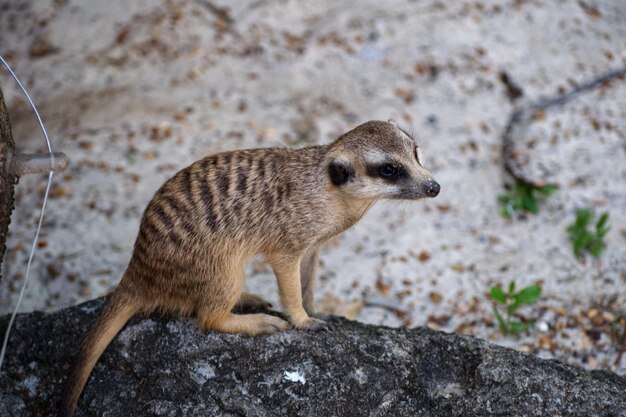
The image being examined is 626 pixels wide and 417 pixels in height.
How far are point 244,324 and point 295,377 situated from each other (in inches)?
11.5

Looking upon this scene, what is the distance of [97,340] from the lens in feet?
8.44

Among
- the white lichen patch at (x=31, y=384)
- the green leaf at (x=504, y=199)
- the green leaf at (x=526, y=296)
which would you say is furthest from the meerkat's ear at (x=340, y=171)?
the green leaf at (x=504, y=199)

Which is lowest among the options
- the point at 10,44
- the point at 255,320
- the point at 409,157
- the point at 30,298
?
the point at 30,298

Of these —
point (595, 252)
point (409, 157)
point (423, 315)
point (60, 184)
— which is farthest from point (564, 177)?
point (60, 184)

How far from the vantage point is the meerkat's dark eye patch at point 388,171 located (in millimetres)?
2627

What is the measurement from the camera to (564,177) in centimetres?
477

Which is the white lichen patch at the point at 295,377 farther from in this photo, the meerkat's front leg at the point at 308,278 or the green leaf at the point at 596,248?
the green leaf at the point at 596,248

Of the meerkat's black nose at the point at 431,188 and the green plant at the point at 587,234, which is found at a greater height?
the meerkat's black nose at the point at 431,188

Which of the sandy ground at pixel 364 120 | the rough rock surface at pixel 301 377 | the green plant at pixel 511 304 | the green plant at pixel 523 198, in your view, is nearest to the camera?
the rough rock surface at pixel 301 377

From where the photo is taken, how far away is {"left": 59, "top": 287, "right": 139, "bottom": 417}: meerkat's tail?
2.49 m

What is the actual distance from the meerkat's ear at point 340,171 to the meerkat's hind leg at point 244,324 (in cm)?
56

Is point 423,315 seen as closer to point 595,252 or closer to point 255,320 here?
point 595,252

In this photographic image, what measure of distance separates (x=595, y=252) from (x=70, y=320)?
9.51 ft

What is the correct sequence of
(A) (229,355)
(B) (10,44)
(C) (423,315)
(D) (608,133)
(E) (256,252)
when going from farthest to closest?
(B) (10,44) < (D) (608,133) < (C) (423,315) < (E) (256,252) < (A) (229,355)
